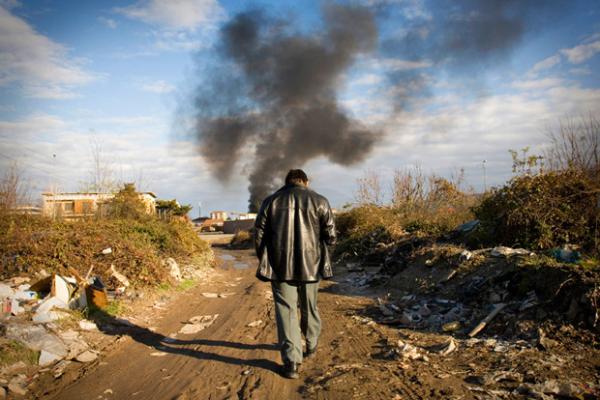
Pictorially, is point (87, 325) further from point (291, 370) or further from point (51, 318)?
point (291, 370)

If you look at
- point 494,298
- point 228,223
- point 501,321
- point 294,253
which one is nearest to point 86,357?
point 294,253

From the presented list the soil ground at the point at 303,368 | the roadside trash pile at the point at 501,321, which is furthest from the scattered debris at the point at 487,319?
the soil ground at the point at 303,368

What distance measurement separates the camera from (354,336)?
18.6 feet

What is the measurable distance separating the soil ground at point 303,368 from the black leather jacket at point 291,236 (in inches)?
39.9

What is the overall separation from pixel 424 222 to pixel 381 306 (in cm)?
702

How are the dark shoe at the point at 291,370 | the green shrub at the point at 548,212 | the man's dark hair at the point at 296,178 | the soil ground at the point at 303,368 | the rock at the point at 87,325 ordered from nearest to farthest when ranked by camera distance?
the soil ground at the point at 303,368 < the dark shoe at the point at 291,370 < the man's dark hair at the point at 296,178 < the rock at the point at 87,325 < the green shrub at the point at 548,212

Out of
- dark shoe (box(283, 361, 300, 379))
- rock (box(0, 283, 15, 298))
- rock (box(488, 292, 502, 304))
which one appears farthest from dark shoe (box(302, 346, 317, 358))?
rock (box(0, 283, 15, 298))

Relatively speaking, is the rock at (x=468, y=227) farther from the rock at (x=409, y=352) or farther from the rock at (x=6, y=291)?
the rock at (x=6, y=291)

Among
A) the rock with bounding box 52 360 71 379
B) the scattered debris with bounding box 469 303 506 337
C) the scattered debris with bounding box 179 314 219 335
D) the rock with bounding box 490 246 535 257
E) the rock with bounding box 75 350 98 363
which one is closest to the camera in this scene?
the rock with bounding box 52 360 71 379

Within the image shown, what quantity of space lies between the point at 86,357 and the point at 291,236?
9.57 feet

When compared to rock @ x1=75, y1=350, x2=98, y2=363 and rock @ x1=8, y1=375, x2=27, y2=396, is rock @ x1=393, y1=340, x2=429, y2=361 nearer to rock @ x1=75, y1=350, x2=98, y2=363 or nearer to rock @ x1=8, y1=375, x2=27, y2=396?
rock @ x1=75, y1=350, x2=98, y2=363

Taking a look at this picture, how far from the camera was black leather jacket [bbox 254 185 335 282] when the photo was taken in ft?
14.3

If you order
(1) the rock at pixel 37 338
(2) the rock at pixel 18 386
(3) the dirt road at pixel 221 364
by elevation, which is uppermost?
(1) the rock at pixel 37 338

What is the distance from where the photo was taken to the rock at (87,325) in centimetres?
584
